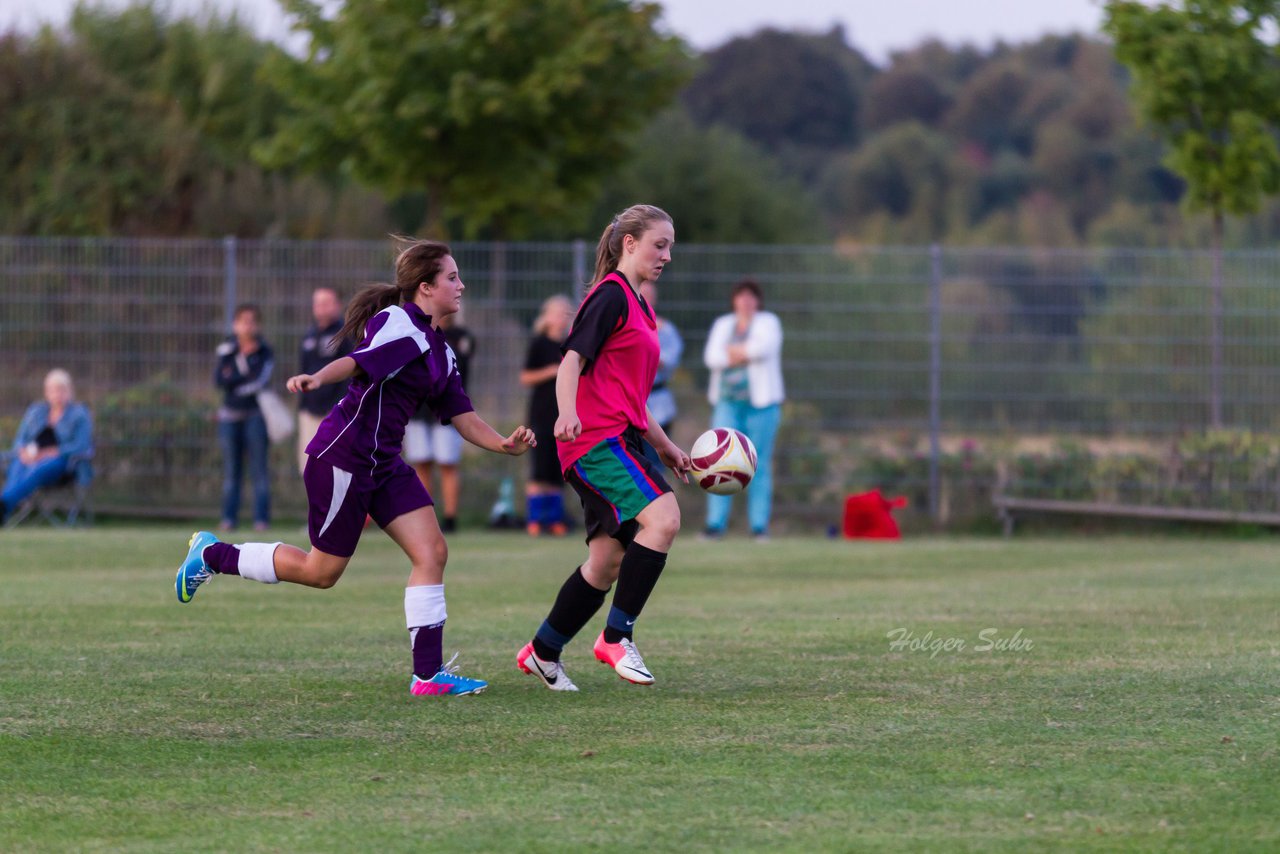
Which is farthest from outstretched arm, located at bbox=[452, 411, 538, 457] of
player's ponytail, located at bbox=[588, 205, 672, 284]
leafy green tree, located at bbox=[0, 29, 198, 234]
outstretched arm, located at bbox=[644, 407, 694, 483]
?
leafy green tree, located at bbox=[0, 29, 198, 234]

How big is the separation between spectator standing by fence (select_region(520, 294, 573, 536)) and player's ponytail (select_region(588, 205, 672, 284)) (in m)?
7.97

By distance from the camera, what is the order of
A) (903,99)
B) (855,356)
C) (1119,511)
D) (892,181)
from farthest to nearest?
(903,99), (892,181), (855,356), (1119,511)

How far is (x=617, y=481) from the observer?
6293 millimetres

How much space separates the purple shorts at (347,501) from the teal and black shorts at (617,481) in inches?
24.1

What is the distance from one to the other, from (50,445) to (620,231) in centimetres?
1062

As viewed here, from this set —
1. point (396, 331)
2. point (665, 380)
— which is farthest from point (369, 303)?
point (665, 380)

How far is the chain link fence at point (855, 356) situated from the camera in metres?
15.5

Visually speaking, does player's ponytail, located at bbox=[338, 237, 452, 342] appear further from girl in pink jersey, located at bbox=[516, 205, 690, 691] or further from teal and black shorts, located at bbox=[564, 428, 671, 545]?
teal and black shorts, located at bbox=[564, 428, 671, 545]

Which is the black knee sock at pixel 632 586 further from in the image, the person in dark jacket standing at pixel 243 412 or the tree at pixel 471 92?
the tree at pixel 471 92

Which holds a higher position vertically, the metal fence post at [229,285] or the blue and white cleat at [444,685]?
the metal fence post at [229,285]

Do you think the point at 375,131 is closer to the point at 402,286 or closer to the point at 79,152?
the point at 79,152

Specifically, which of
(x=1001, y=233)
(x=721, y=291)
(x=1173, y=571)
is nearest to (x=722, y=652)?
(x=1173, y=571)

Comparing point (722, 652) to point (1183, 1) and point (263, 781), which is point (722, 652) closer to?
point (263, 781)

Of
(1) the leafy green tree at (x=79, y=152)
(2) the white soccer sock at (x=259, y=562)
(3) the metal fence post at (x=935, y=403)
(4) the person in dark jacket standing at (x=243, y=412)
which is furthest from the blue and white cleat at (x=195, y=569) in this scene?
(1) the leafy green tree at (x=79, y=152)
